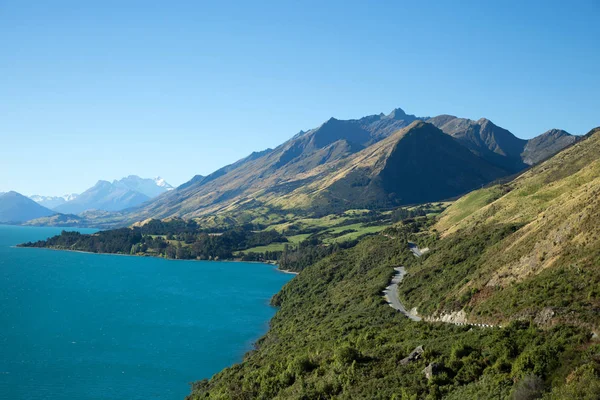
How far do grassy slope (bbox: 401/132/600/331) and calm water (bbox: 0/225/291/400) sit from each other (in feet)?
151

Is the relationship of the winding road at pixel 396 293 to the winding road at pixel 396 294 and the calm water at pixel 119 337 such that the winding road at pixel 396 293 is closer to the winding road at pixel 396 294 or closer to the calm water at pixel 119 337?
the winding road at pixel 396 294

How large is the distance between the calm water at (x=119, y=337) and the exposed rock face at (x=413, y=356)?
167 feet

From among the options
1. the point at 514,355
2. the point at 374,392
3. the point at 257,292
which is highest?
the point at 514,355

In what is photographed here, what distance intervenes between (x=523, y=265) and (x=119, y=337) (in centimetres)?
9439

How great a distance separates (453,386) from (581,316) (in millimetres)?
15019

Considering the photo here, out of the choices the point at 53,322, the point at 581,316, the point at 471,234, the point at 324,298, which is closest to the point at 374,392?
the point at 581,316

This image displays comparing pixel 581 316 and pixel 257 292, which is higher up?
pixel 581 316

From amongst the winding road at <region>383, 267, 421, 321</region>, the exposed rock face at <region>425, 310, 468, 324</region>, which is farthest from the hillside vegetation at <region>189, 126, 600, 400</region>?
the winding road at <region>383, 267, 421, 321</region>

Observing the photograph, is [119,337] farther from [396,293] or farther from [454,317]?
[454,317]

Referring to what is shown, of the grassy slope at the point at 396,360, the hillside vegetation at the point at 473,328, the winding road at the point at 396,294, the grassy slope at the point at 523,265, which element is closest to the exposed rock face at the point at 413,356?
the hillside vegetation at the point at 473,328

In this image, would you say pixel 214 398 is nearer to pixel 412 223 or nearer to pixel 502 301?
pixel 502 301

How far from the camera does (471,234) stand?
106 metres

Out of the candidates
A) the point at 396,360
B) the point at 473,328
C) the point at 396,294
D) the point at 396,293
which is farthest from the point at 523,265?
the point at 396,293

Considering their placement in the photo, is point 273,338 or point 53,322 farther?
point 53,322
